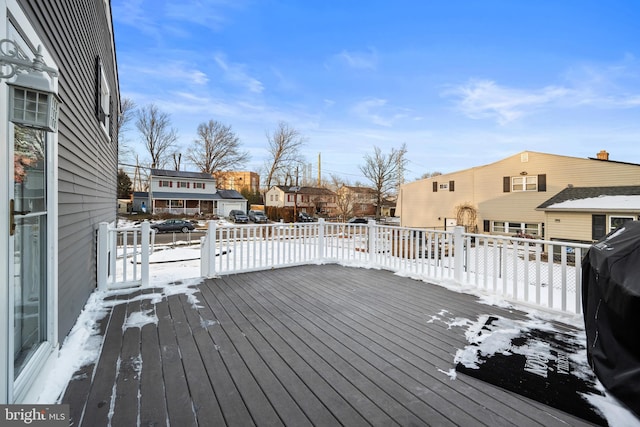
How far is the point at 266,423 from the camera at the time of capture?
146 cm

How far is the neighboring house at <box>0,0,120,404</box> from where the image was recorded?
1.31 m

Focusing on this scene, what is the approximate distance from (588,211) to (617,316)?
14735 millimetres

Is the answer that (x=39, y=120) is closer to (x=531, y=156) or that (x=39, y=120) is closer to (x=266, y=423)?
(x=266, y=423)

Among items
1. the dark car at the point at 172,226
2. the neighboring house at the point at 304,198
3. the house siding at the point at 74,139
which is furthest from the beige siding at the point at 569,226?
the neighboring house at the point at 304,198

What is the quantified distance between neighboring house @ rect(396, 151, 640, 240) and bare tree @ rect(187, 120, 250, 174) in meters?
20.2

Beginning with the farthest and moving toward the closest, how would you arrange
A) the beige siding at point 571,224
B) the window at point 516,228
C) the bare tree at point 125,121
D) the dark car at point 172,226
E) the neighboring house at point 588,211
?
1. the bare tree at point 125,121
2. the dark car at point 172,226
3. the window at point 516,228
4. the beige siding at point 571,224
5. the neighboring house at point 588,211

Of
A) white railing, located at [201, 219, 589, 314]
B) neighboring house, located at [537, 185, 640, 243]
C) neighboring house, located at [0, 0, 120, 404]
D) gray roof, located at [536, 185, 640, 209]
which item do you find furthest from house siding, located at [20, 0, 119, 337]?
gray roof, located at [536, 185, 640, 209]

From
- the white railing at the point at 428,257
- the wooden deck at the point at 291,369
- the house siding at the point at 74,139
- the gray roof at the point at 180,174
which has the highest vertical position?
the gray roof at the point at 180,174

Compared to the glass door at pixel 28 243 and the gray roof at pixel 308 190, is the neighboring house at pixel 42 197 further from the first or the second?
Result: the gray roof at pixel 308 190

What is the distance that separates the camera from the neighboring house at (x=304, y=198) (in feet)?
110

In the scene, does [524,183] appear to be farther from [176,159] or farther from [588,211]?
[176,159]

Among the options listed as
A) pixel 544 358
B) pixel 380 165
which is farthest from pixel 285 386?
pixel 380 165

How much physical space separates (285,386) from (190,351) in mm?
866

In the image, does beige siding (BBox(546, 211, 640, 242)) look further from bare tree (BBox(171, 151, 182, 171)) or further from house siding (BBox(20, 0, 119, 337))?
bare tree (BBox(171, 151, 182, 171))
